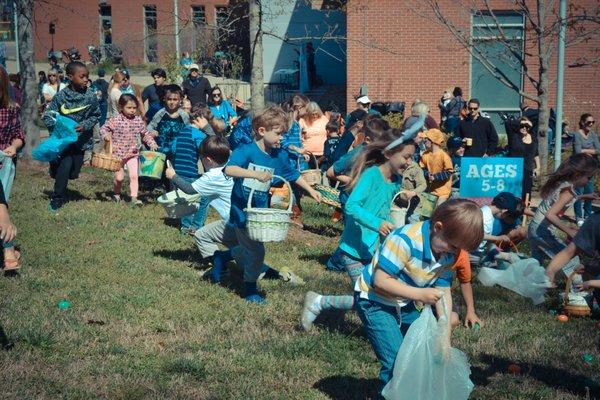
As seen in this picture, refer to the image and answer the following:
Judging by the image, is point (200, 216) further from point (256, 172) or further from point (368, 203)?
point (368, 203)

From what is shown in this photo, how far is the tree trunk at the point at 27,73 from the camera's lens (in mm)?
15461

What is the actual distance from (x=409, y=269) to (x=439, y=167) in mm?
7581

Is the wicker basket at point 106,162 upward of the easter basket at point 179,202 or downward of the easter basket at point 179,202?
upward

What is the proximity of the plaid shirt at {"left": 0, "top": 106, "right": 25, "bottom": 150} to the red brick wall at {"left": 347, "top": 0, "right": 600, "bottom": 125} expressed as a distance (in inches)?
703

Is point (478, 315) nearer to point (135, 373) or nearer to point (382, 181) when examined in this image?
point (382, 181)

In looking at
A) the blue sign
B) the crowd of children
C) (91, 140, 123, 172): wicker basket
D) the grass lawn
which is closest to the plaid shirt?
the grass lawn

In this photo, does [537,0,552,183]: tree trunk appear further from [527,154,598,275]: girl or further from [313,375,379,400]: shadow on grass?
[313,375,379,400]: shadow on grass

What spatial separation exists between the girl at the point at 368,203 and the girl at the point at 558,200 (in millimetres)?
1860

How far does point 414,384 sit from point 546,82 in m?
12.7

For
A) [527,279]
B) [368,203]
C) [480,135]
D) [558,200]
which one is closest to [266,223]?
[368,203]

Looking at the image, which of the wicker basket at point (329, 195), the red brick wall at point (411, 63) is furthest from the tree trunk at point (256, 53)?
the red brick wall at point (411, 63)

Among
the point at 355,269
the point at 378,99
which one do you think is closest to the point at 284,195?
the point at 355,269

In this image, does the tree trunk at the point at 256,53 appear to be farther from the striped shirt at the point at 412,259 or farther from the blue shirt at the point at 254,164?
the striped shirt at the point at 412,259

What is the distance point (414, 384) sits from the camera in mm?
4660
